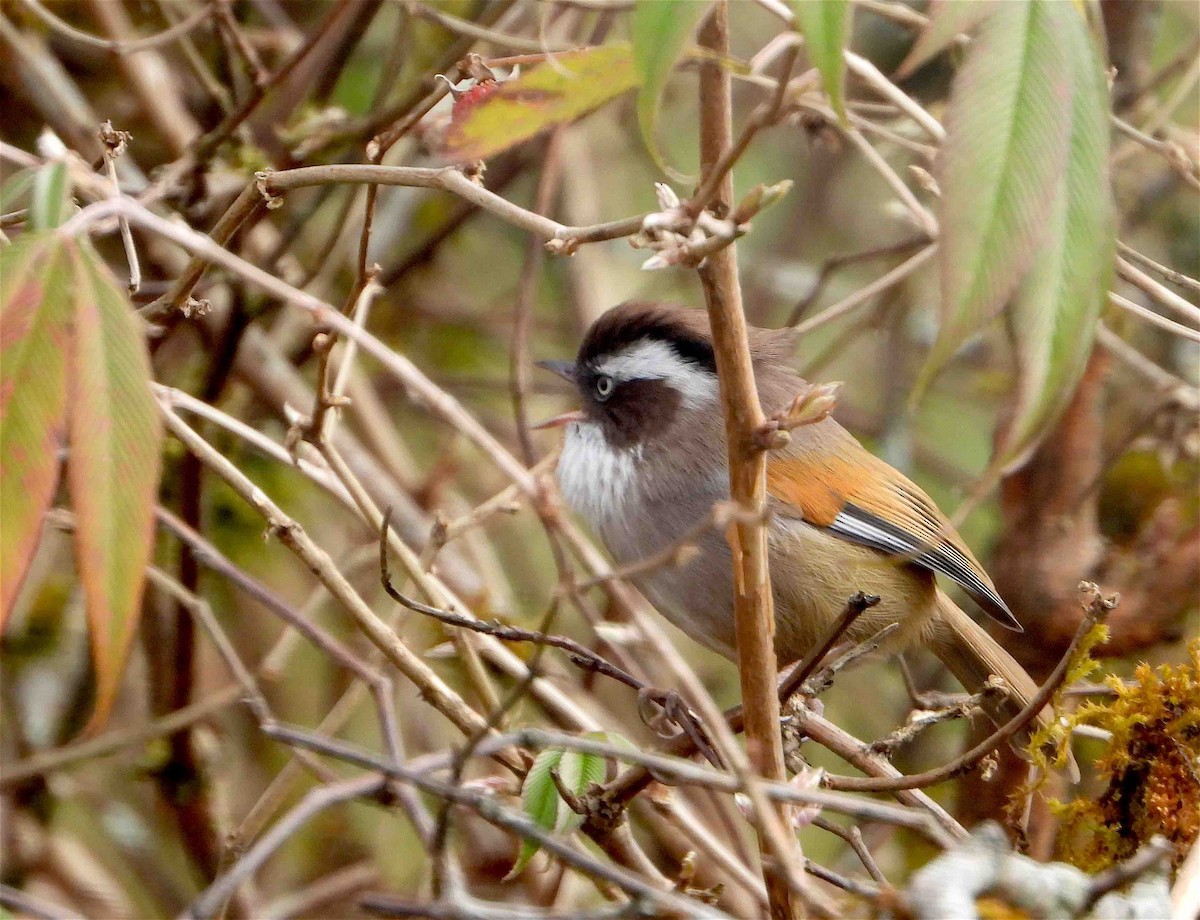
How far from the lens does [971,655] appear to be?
359 centimetres

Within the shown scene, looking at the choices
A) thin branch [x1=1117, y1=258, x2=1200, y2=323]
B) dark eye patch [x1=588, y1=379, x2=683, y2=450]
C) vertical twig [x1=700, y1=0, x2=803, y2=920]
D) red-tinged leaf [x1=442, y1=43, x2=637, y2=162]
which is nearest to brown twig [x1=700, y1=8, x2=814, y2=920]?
vertical twig [x1=700, y1=0, x2=803, y2=920]

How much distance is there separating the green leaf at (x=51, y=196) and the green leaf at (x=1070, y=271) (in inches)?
37.7

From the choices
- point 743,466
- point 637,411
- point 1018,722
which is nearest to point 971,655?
point 637,411

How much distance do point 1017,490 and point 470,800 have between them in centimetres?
317

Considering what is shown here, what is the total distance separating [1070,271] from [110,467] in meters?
0.92

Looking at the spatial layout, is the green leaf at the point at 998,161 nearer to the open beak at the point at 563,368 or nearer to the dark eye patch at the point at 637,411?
the dark eye patch at the point at 637,411

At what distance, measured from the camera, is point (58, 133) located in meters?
3.86

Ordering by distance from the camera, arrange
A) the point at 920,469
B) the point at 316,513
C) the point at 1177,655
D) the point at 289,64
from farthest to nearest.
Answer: the point at 920,469 → the point at 316,513 → the point at 1177,655 → the point at 289,64

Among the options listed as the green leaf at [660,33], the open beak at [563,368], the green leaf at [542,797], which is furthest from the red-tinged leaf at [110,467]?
the open beak at [563,368]

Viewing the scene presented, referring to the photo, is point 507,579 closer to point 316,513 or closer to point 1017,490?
point 316,513

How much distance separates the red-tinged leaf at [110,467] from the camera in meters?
1.30

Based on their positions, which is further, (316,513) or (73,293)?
(316,513)

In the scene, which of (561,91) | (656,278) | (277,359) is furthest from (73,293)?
(656,278)

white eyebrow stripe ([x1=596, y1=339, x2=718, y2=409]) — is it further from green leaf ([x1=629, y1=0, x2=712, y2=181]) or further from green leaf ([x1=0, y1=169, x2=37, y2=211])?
green leaf ([x1=629, y1=0, x2=712, y2=181])
